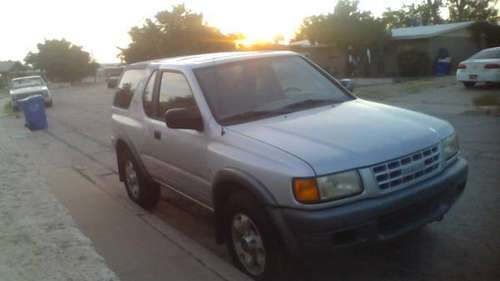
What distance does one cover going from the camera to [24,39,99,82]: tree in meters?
54.5

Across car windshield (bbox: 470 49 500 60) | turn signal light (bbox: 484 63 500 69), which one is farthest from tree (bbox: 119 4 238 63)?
turn signal light (bbox: 484 63 500 69)

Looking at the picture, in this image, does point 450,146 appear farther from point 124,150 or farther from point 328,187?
point 124,150

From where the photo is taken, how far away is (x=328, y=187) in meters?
3.52

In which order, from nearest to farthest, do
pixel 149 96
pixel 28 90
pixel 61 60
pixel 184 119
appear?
pixel 184 119
pixel 149 96
pixel 28 90
pixel 61 60

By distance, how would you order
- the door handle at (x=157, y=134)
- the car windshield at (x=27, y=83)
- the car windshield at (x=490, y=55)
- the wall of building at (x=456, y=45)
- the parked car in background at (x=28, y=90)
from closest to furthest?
the door handle at (x=157, y=134), the car windshield at (x=490, y=55), the parked car in background at (x=28, y=90), the car windshield at (x=27, y=83), the wall of building at (x=456, y=45)

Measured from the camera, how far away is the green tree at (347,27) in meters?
31.3

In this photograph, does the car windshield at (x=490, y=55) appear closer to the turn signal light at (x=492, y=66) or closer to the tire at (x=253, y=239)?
the turn signal light at (x=492, y=66)

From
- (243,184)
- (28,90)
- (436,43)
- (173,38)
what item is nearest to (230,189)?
(243,184)

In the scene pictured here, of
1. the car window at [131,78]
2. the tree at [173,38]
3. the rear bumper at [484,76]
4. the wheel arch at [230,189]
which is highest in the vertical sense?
the tree at [173,38]

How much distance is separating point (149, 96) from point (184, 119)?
4.84ft

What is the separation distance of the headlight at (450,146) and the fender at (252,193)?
1.46 meters

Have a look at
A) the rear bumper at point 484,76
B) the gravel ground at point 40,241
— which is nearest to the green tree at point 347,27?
the rear bumper at point 484,76

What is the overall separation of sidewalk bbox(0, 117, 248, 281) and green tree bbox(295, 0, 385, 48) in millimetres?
25070

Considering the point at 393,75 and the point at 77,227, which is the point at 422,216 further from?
the point at 393,75
